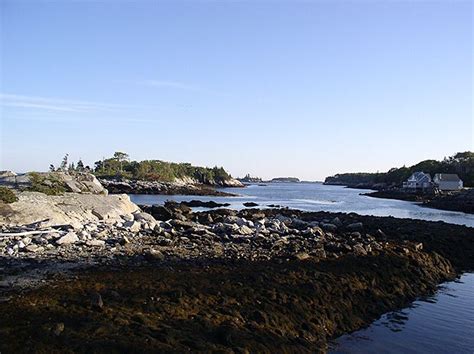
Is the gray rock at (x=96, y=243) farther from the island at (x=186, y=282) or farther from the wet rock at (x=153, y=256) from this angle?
the wet rock at (x=153, y=256)

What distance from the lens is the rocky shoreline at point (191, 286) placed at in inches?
260

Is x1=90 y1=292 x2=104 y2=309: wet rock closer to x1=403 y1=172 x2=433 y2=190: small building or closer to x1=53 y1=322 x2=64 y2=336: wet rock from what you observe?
x1=53 y1=322 x2=64 y2=336: wet rock

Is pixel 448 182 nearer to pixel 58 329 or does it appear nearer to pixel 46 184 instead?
pixel 46 184

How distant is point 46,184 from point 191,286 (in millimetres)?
18792

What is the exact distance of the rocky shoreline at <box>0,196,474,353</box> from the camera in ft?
21.7

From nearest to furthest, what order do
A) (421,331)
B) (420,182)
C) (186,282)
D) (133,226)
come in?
(186,282)
(421,331)
(133,226)
(420,182)

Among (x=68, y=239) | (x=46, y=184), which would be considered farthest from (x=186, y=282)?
(x=46, y=184)

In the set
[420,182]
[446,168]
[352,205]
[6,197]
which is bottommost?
[352,205]

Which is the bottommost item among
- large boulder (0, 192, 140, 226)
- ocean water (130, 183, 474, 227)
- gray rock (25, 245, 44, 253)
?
ocean water (130, 183, 474, 227)

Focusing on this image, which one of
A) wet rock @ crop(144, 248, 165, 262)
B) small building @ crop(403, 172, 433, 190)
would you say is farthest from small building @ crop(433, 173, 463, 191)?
wet rock @ crop(144, 248, 165, 262)

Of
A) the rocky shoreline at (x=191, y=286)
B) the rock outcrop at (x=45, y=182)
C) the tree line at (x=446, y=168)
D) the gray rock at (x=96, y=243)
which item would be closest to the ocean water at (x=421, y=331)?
the rocky shoreline at (x=191, y=286)

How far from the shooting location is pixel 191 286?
906 cm

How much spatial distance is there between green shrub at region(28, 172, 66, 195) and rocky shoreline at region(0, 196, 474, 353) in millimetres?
7113

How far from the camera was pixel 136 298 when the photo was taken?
8.02m
